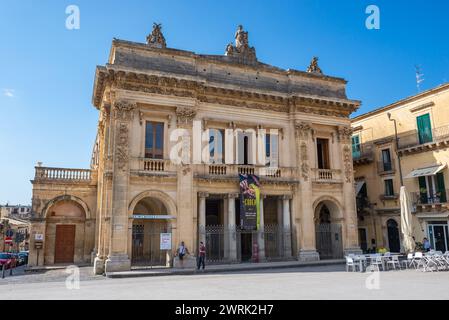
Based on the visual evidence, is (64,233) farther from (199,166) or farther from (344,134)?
(344,134)

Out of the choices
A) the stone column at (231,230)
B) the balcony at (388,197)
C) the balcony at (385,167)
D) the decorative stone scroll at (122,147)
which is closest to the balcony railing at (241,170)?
the stone column at (231,230)

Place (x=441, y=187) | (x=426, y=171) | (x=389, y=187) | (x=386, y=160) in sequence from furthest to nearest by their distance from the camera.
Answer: (x=386, y=160), (x=389, y=187), (x=426, y=171), (x=441, y=187)

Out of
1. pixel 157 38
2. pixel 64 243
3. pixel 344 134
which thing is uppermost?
pixel 157 38

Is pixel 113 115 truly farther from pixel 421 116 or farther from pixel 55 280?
pixel 421 116

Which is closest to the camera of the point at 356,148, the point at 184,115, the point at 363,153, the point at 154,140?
the point at 154,140

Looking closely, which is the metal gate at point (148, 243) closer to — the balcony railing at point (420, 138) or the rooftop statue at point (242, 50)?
the rooftop statue at point (242, 50)

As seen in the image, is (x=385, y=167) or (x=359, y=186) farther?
(x=359, y=186)

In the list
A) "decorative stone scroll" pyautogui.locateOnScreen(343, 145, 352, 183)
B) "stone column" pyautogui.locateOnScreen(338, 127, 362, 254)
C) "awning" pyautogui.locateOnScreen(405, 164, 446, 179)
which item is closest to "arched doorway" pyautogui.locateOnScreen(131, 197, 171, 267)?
"stone column" pyautogui.locateOnScreen(338, 127, 362, 254)

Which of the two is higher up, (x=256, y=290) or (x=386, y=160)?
(x=386, y=160)

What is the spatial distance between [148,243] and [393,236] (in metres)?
17.6

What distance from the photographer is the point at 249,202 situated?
2042cm

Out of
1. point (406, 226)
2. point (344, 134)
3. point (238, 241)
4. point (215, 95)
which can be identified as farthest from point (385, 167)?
point (215, 95)

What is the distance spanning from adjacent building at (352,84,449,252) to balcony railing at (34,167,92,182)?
20221mm
